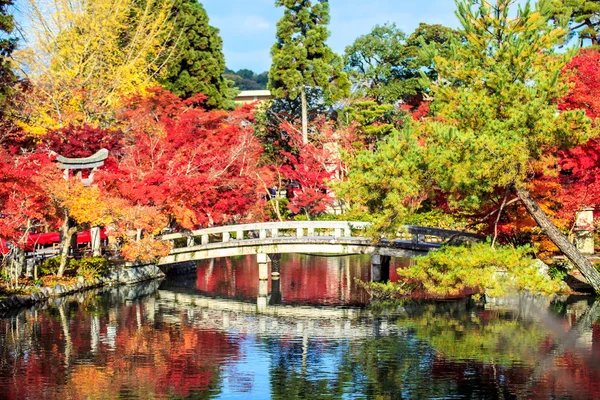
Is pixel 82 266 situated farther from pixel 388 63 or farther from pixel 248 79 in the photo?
pixel 248 79

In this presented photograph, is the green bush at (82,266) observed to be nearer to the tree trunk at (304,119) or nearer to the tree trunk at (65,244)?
the tree trunk at (65,244)

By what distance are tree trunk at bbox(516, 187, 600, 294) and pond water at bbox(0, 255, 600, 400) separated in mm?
848

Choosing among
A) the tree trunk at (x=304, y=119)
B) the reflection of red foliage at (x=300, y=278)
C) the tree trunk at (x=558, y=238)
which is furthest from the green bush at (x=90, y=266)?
the tree trunk at (x=304, y=119)

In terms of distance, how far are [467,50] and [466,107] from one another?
1.97 m

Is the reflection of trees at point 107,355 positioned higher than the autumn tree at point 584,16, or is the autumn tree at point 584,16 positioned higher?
the autumn tree at point 584,16

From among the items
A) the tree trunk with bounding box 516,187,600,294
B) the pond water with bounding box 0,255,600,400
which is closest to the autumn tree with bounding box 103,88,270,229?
the pond water with bounding box 0,255,600,400

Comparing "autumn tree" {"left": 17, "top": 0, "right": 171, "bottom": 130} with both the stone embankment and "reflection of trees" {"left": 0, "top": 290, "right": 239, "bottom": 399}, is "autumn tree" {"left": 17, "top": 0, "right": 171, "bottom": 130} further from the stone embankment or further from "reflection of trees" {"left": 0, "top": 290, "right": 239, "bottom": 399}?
"reflection of trees" {"left": 0, "top": 290, "right": 239, "bottom": 399}

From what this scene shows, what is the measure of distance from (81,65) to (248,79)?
141 meters

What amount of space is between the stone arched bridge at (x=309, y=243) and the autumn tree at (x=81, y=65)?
796cm

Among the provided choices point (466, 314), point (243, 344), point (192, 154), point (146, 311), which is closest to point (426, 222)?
point (192, 154)

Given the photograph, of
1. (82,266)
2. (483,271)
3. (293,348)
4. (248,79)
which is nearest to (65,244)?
(82,266)

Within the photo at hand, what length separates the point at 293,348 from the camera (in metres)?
18.2

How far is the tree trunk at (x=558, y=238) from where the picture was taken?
21.0 meters

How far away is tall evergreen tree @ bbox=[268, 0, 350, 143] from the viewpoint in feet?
129
